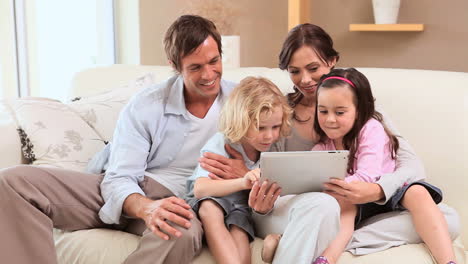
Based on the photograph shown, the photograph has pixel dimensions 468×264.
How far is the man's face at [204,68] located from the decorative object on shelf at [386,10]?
154 centimetres

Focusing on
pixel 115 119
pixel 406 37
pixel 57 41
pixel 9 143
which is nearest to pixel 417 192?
pixel 115 119

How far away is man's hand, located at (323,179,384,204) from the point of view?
1.94 m

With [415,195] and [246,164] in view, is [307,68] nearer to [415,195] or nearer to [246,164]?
[246,164]

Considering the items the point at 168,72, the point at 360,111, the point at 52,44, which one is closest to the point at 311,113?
the point at 360,111

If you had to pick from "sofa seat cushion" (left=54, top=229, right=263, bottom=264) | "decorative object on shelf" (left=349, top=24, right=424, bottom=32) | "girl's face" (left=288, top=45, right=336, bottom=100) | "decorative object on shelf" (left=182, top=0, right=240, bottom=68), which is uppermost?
"decorative object on shelf" (left=182, top=0, right=240, bottom=68)

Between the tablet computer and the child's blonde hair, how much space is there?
220mm

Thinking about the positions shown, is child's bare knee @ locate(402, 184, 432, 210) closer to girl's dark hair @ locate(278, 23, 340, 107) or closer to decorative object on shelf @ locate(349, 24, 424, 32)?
girl's dark hair @ locate(278, 23, 340, 107)

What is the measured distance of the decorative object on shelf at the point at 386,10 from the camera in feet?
11.5

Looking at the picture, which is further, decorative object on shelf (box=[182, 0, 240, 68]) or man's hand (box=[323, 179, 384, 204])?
decorative object on shelf (box=[182, 0, 240, 68])

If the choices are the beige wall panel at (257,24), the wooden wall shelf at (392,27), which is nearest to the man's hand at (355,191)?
→ the wooden wall shelf at (392,27)

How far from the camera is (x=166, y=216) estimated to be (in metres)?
1.93

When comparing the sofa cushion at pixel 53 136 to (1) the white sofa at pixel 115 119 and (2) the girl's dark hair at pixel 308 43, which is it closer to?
(1) the white sofa at pixel 115 119

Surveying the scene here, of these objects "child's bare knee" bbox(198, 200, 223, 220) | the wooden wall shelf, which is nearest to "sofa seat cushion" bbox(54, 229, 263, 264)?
"child's bare knee" bbox(198, 200, 223, 220)

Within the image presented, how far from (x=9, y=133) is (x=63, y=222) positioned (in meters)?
0.52
